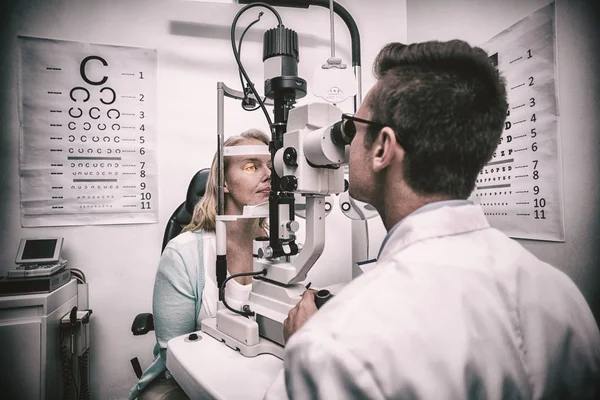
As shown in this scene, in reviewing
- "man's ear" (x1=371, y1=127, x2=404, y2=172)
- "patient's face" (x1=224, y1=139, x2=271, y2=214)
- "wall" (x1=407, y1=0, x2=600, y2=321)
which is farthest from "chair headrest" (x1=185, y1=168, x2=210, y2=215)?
"wall" (x1=407, y1=0, x2=600, y2=321)

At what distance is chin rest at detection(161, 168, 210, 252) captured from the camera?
145 centimetres

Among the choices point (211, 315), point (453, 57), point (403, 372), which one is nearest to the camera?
point (403, 372)

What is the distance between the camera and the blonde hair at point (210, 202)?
51.8 inches

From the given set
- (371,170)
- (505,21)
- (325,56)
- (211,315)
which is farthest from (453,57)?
(325,56)

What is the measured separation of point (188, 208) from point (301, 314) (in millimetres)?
956

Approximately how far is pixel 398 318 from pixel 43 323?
1333 millimetres

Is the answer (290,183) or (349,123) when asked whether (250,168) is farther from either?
(349,123)

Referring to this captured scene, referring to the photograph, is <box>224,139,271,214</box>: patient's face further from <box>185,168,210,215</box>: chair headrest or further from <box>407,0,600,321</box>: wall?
<box>407,0,600,321</box>: wall

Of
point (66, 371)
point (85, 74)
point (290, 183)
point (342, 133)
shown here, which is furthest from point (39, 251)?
point (342, 133)

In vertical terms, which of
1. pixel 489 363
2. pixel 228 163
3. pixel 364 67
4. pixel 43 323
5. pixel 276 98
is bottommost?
pixel 43 323

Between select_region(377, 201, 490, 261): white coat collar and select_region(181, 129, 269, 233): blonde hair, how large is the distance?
934 millimetres

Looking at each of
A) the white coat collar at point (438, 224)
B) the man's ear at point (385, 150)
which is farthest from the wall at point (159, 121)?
the white coat collar at point (438, 224)

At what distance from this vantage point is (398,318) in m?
0.41

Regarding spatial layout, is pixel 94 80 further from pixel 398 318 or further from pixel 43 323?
pixel 398 318
